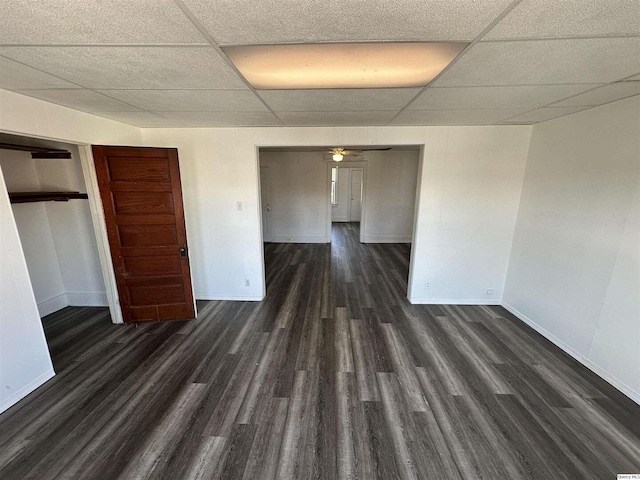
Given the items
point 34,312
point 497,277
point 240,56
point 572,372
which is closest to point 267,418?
point 34,312

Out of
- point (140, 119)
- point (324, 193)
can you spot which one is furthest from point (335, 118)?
point (324, 193)

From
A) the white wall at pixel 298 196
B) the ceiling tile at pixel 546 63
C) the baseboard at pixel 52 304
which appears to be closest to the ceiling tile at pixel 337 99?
the ceiling tile at pixel 546 63

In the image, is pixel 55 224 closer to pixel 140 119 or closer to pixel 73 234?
pixel 73 234

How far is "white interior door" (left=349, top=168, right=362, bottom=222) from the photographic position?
10.0 m

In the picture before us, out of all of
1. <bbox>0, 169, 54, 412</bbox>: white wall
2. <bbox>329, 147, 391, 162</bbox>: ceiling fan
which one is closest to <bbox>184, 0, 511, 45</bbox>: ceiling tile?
<bbox>0, 169, 54, 412</bbox>: white wall

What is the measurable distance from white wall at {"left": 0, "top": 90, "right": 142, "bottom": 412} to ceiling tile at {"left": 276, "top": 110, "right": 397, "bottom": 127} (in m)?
1.94

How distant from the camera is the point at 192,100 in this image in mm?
2170

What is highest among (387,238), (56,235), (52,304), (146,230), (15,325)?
(146,230)

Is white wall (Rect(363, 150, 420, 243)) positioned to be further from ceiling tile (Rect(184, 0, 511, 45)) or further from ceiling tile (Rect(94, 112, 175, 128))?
ceiling tile (Rect(184, 0, 511, 45))

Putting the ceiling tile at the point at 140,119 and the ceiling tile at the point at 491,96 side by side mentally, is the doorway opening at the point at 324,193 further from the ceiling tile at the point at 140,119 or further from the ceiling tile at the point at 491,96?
the ceiling tile at the point at 491,96

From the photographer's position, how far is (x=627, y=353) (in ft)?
6.84

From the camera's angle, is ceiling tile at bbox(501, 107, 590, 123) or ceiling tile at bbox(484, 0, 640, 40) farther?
ceiling tile at bbox(501, 107, 590, 123)

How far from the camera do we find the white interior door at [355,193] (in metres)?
10.0

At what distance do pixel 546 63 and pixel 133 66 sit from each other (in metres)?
2.35
